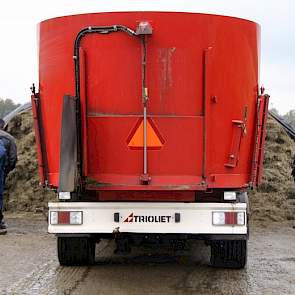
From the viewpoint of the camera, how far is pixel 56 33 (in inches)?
274

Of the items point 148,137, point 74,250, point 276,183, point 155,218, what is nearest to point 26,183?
point 276,183

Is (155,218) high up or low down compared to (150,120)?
down

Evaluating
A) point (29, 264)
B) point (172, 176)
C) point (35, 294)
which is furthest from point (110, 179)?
point (29, 264)

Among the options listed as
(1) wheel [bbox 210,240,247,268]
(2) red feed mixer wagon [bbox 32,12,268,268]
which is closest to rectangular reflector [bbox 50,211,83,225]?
(2) red feed mixer wagon [bbox 32,12,268,268]

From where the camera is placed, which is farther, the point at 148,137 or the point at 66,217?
the point at 66,217

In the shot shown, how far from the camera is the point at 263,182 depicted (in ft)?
42.4

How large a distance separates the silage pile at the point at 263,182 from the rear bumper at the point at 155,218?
532cm

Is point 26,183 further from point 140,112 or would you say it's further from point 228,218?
point 228,218

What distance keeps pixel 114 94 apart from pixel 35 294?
7.37ft

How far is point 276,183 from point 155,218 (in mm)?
6549

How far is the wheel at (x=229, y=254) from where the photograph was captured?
7.66 meters

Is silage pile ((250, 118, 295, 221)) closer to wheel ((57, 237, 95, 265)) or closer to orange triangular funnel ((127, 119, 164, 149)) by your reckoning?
wheel ((57, 237, 95, 265))

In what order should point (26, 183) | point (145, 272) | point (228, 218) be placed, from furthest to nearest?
point (26, 183), point (145, 272), point (228, 218)

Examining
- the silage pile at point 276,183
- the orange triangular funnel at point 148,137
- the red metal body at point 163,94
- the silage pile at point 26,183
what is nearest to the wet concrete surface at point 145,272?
the red metal body at point 163,94
